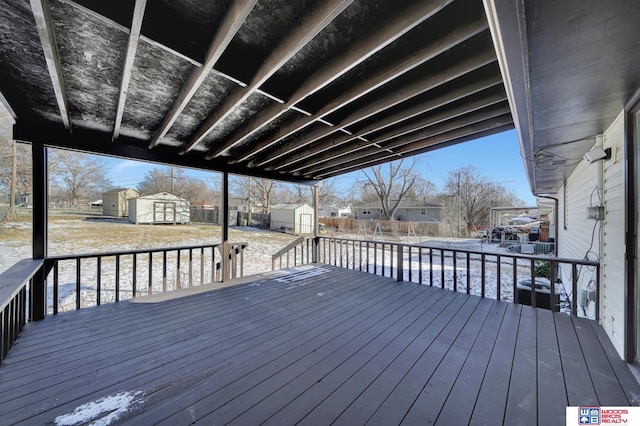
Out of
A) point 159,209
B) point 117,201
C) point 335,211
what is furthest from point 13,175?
point 335,211

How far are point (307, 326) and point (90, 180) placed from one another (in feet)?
34.1

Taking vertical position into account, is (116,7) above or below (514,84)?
above

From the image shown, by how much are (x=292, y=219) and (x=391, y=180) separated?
8.73 metres

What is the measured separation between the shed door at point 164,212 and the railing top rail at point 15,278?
1479 cm

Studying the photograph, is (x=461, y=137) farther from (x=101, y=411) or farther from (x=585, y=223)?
(x=101, y=411)

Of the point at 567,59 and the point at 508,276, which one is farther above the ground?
the point at 567,59

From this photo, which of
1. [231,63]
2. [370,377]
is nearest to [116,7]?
[231,63]

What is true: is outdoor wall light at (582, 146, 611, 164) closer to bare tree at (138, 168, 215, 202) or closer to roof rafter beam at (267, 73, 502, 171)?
roof rafter beam at (267, 73, 502, 171)

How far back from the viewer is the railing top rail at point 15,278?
1874mm

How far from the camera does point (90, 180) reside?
343 inches

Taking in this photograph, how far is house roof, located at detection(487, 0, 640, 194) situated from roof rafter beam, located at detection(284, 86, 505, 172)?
0.39 metres

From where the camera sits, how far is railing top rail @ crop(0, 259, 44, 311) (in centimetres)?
187

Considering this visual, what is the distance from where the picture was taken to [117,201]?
14.0m

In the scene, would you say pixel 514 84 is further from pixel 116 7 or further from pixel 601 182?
pixel 116 7
